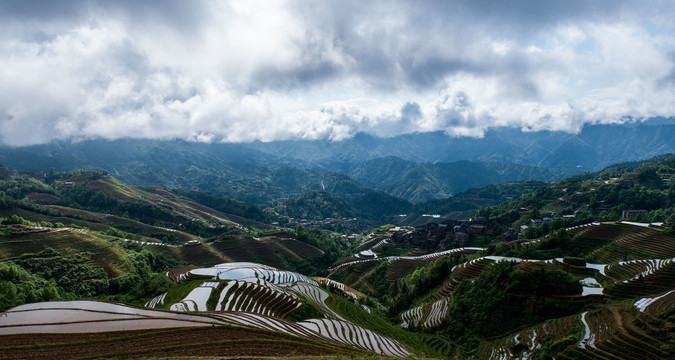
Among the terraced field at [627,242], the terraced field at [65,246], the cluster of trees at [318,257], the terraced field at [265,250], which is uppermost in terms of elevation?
the terraced field at [627,242]

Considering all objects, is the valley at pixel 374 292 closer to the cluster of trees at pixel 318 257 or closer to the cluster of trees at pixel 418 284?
the cluster of trees at pixel 418 284

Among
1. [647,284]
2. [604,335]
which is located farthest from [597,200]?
[604,335]

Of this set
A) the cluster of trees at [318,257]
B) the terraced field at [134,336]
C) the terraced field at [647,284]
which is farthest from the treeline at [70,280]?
the terraced field at [647,284]

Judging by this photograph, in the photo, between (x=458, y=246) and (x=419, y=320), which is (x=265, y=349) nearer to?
(x=419, y=320)

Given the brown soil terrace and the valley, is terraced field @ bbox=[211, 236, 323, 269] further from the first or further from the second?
the brown soil terrace

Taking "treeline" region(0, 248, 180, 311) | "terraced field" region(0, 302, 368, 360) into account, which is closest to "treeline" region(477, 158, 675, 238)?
"terraced field" region(0, 302, 368, 360)

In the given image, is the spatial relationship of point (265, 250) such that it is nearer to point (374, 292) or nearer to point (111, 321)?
point (374, 292)

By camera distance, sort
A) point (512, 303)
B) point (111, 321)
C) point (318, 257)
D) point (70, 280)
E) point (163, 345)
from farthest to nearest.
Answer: point (318, 257) < point (70, 280) < point (512, 303) < point (111, 321) < point (163, 345)

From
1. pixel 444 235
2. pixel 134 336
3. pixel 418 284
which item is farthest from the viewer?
pixel 444 235

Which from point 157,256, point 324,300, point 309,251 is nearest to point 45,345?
point 324,300
